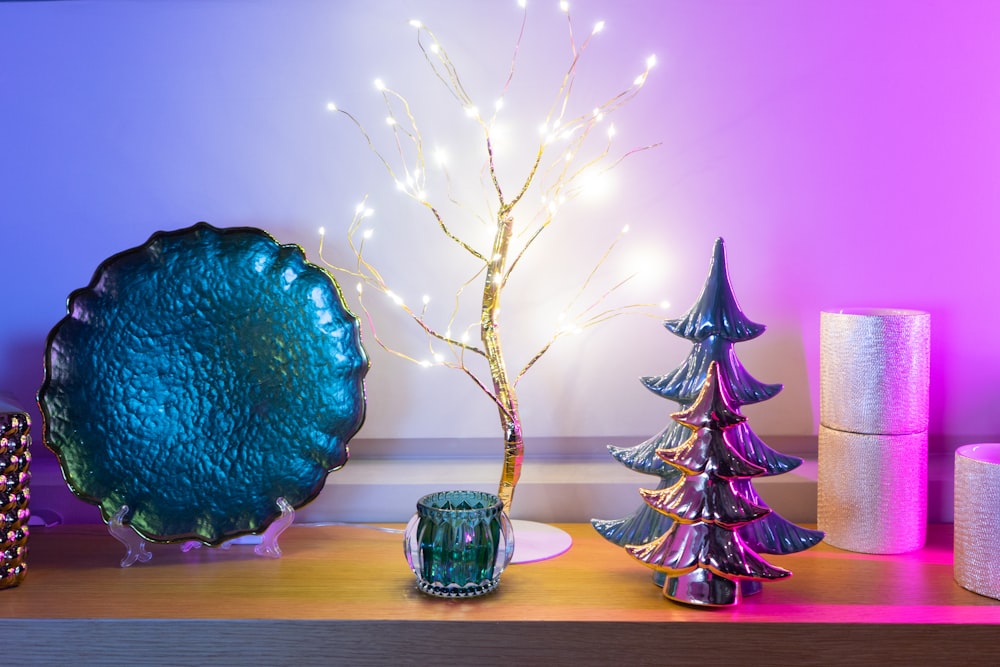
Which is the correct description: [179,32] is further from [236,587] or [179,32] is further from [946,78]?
[946,78]

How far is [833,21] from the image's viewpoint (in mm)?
1057

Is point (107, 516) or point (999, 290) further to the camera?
point (999, 290)

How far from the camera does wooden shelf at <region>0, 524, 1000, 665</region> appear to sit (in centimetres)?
78

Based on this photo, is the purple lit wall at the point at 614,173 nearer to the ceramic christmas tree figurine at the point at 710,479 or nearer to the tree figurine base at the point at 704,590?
the ceramic christmas tree figurine at the point at 710,479

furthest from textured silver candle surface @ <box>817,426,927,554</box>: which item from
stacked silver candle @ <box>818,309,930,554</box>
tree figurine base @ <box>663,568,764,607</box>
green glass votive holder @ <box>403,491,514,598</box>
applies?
green glass votive holder @ <box>403,491,514,598</box>

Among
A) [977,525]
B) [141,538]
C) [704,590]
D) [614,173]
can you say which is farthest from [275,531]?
[977,525]

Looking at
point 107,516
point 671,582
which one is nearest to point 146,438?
point 107,516

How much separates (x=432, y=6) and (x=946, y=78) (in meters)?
0.61

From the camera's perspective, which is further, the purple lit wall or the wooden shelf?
the purple lit wall

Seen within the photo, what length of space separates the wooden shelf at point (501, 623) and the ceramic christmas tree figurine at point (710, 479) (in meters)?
0.03

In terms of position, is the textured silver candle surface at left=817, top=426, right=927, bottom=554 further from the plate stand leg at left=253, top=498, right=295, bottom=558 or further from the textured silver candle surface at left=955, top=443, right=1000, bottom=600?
the plate stand leg at left=253, top=498, right=295, bottom=558

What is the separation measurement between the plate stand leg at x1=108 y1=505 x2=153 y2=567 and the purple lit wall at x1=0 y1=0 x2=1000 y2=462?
276mm

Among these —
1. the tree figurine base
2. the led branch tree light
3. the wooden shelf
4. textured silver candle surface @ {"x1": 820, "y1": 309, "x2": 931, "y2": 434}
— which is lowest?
the wooden shelf

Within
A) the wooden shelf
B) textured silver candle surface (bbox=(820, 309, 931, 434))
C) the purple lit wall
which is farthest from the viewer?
the purple lit wall
